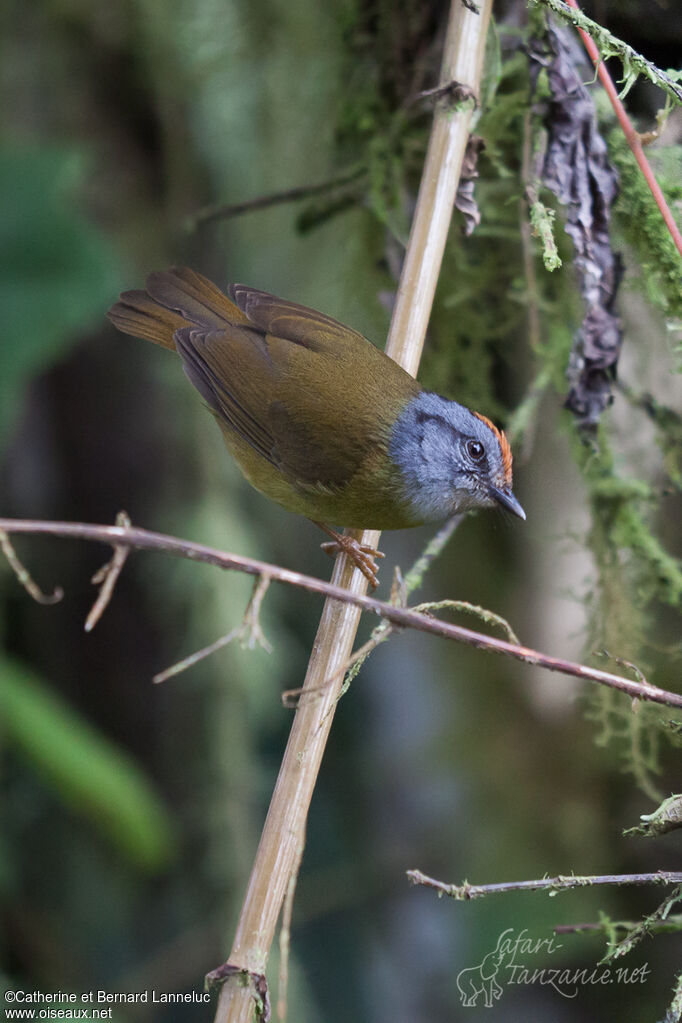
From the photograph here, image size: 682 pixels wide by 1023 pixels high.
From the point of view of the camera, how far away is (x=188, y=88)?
2980 mm

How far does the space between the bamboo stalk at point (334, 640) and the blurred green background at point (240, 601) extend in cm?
47

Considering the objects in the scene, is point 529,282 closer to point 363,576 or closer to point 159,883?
point 363,576

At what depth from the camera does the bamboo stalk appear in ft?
4.23

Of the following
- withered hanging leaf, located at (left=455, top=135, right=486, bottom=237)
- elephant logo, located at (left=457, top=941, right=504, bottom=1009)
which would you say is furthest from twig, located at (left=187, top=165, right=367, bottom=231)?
elephant logo, located at (left=457, top=941, right=504, bottom=1009)

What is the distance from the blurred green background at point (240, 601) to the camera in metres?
2.53

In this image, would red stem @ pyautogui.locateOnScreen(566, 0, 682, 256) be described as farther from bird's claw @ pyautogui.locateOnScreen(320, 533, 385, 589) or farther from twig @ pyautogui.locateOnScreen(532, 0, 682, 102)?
bird's claw @ pyautogui.locateOnScreen(320, 533, 385, 589)

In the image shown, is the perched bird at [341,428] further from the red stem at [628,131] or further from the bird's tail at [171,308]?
the red stem at [628,131]

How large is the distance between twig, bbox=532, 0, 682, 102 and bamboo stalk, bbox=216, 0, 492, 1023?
22 centimetres

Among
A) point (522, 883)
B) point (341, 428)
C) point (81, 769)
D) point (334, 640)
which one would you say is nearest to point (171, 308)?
point (341, 428)

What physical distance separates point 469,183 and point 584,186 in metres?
0.22

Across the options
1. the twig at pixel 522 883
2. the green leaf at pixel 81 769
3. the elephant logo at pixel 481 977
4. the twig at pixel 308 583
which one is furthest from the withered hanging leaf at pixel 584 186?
the green leaf at pixel 81 769

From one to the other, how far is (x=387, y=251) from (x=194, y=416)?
0.99 m

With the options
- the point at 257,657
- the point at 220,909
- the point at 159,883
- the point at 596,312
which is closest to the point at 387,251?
the point at 596,312

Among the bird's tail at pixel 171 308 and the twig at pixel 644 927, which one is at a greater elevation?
the bird's tail at pixel 171 308
